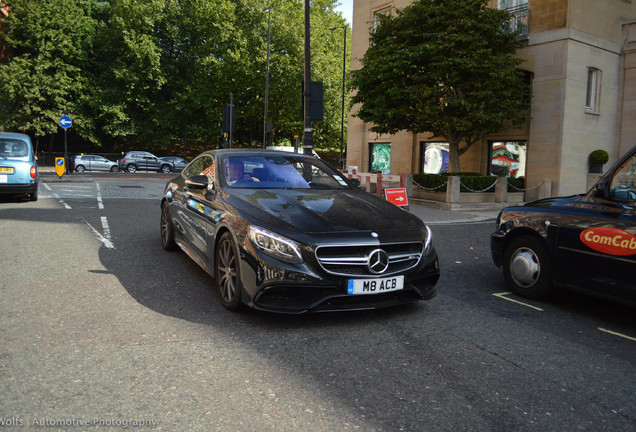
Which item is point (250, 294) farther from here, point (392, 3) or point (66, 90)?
point (66, 90)

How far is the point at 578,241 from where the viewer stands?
15.9ft

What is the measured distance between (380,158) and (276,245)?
24922 millimetres

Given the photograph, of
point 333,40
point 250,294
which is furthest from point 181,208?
point 333,40

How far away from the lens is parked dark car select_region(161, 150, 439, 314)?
4211mm

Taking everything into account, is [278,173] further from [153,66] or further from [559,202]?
[153,66]

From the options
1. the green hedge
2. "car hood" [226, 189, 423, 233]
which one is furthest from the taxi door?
the green hedge

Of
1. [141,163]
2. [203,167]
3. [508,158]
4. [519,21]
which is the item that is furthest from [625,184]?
[141,163]

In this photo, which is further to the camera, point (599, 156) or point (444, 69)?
point (599, 156)

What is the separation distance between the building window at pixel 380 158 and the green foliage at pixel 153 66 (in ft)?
47.5

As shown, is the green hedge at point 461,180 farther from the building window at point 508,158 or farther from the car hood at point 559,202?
the car hood at point 559,202

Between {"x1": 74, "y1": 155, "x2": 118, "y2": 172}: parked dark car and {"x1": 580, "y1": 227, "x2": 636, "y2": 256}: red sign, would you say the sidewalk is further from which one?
{"x1": 74, "y1": 155, "x2": 118, "y2": 172}: parked dark car

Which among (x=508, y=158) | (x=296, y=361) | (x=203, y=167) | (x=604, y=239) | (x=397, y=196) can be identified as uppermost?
(x=508, y=158)

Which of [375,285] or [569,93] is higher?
[569,93]

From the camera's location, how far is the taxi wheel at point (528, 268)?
5.28 metres
